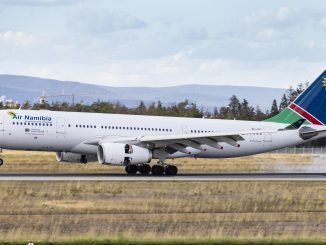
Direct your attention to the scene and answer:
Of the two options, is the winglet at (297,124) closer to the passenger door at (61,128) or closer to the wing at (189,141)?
the wing at (189,141)

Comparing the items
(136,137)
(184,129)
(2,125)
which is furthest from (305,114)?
(2,125)

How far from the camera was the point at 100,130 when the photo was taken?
159 feet

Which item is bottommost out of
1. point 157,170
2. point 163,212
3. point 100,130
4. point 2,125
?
point 163,212

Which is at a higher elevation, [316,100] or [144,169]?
[316,100]

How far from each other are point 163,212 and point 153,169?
1956 centimetres

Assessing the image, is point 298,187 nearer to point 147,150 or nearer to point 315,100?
point 147,150

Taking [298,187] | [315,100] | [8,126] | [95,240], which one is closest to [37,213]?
[95,240]

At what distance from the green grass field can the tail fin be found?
40.9 feet

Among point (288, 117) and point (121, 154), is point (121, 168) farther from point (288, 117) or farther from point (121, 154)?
point (288, 117)

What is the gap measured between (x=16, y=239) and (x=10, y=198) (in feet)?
37.9

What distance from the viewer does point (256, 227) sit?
81.1 ft

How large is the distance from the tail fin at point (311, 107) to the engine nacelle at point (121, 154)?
1255cm

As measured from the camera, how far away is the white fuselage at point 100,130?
46719 mm

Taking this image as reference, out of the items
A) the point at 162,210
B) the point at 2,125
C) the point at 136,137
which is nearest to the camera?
→ the point at 162,210
